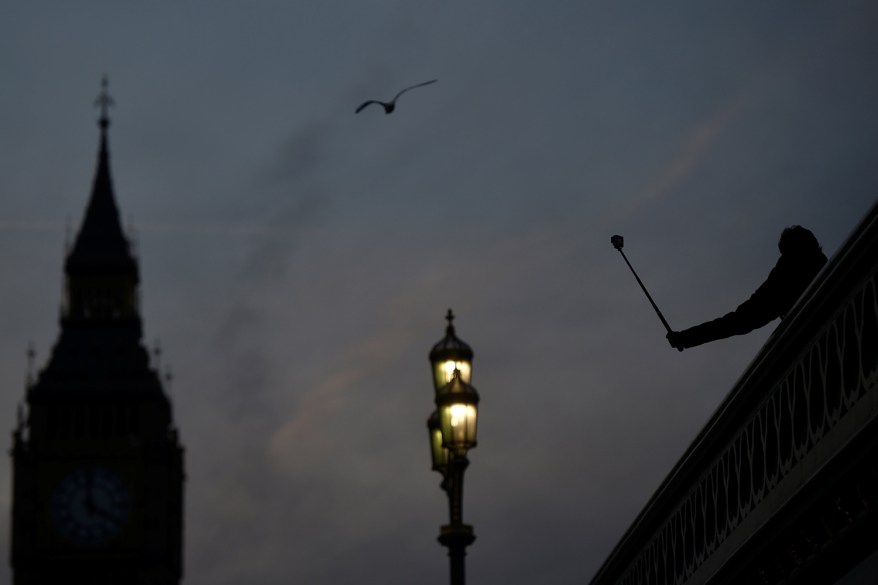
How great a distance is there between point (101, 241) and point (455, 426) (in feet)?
400

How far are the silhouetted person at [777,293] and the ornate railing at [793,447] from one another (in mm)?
494

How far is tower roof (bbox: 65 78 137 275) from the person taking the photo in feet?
467

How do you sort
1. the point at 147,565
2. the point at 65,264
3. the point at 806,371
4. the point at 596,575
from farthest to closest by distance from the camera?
the point at 65,264, the point at 147,565, the point at 596,575, the point at 806,371

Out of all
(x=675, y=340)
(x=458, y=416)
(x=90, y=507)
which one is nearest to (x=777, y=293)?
(x=675, y=340)

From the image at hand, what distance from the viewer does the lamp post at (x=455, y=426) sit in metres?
22.8

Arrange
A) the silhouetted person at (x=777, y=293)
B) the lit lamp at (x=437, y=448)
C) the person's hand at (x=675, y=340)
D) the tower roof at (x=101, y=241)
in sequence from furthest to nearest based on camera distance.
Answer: the tower roof at (x=101, y=241) < the lit lamp at (x=437, y=448) < the person's hand at (x=675, y=340) < the silhouetted person at (x=777, y=293)

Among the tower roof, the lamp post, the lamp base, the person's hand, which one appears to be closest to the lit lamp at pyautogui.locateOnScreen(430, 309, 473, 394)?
the lamp post

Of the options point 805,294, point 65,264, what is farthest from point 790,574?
point 65,264

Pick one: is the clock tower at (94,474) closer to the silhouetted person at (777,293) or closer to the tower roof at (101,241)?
the tower roof at (101,241)

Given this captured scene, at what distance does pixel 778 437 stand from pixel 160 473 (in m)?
122

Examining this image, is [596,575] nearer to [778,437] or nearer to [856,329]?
[778,437]

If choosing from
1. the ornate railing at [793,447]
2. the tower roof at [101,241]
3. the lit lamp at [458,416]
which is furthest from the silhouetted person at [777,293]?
the tower roof at [101,241]

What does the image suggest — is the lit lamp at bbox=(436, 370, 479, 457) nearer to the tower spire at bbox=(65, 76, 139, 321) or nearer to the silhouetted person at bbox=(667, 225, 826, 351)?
the silhouetted person at bbox=(667, 225, 826, 351)

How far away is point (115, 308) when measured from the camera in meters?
142
